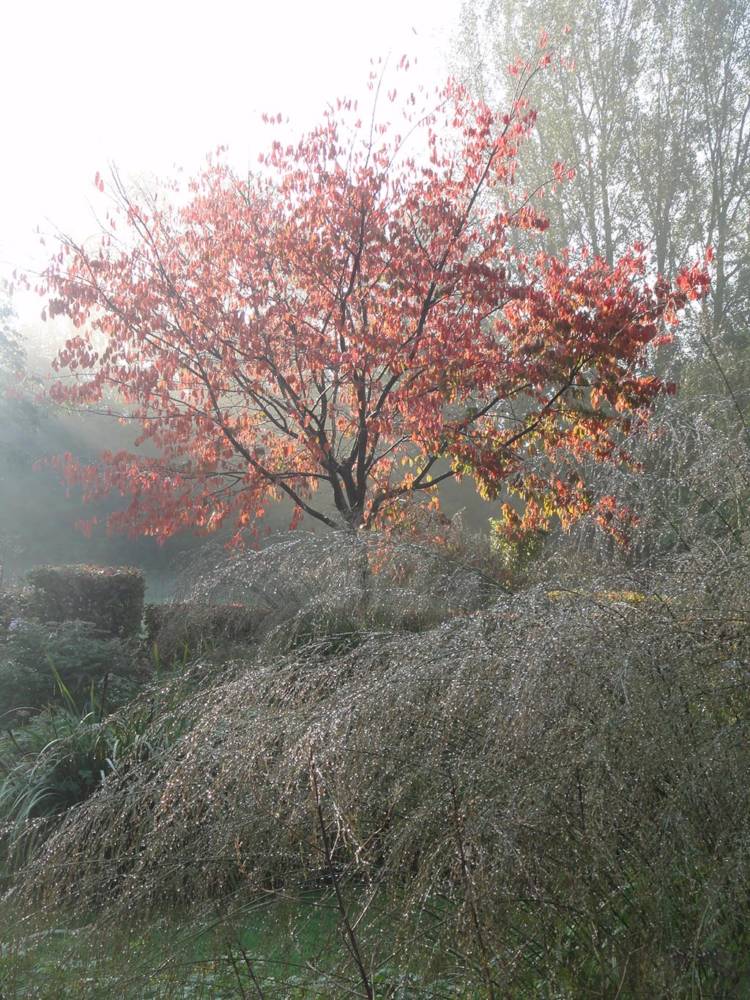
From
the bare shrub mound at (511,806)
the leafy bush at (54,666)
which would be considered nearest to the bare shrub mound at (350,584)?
the bare shrub mound at (511,806)

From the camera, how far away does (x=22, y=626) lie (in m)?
6.93

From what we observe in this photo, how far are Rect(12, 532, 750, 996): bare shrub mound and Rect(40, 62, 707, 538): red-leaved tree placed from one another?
13.9 ft

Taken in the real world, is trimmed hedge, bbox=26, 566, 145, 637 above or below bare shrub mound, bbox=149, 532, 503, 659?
above

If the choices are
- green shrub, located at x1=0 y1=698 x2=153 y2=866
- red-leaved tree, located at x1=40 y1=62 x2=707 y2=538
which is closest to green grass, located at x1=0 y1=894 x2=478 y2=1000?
green shrub, located at x1=0 y1=698 x2=153 y2=866

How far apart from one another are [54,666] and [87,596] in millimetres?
3993

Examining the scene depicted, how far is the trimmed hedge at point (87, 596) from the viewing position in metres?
9.81

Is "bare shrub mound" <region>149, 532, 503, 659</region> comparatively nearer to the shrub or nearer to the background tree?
the shrub

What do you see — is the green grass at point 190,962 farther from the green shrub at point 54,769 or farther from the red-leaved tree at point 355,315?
the red-leaved tree at point 355,315

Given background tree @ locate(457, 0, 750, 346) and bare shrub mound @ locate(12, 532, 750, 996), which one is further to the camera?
background tree @ locate(457, 0, 750, 346)

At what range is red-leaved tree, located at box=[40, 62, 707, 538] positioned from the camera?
6555 millimetres

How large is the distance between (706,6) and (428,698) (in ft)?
52.7

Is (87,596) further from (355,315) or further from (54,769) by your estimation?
(54,769)

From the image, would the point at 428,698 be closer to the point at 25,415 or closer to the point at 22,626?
the point at 22,626

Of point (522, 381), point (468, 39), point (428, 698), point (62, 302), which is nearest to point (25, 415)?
point (468, 39)
